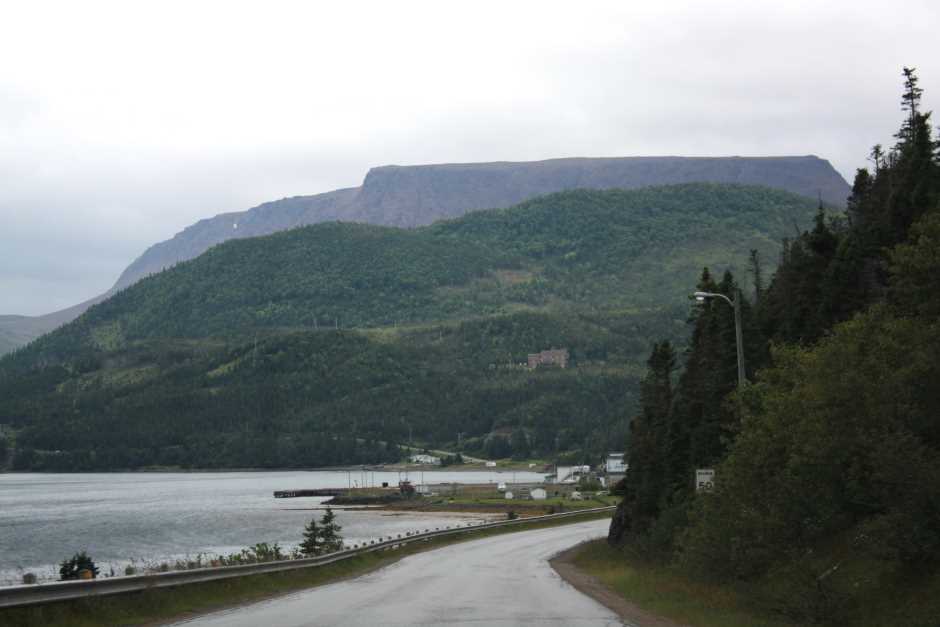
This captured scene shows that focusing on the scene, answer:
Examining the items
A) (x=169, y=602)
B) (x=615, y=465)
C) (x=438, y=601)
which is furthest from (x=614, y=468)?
(x=169, y=602)

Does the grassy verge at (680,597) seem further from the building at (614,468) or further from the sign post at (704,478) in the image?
the building at (614,468)

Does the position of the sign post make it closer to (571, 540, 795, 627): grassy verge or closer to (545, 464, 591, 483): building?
(571, 540, 795, 627): grassy verge

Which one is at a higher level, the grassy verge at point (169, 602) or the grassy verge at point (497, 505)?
the grassy verge at point (169, 602)

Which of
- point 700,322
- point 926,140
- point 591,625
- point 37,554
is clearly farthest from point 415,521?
point 591,625

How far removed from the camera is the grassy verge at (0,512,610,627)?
833 inches

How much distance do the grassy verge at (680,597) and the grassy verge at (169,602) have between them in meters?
8.83

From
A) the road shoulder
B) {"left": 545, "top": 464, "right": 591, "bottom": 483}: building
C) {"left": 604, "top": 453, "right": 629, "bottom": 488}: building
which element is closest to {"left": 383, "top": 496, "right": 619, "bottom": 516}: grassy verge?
{"left": 604, "top": 453, "right": 629, "bottom": 488}: building

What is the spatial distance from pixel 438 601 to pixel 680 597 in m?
6.03

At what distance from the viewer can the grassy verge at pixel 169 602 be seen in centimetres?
2116

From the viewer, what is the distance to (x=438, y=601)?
2739cm

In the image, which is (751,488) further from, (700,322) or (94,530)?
(94,530)

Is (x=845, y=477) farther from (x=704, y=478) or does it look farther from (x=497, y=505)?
(x=497, y=505)

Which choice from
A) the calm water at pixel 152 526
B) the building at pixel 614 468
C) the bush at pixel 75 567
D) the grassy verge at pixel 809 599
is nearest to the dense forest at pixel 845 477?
the grassy verge at pixel 809 599

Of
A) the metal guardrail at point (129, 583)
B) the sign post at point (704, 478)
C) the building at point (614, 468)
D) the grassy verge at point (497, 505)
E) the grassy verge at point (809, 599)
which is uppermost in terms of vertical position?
the sign post at point (704, 478)
